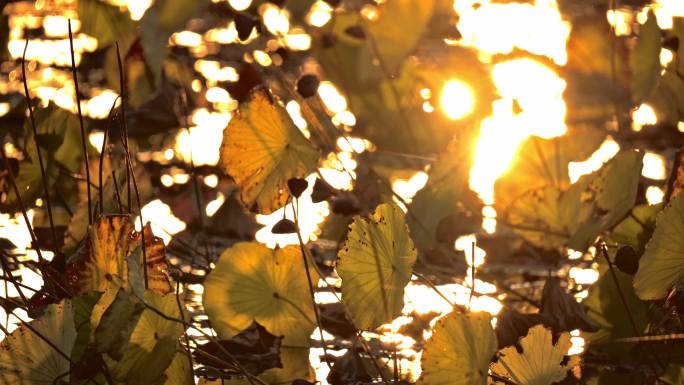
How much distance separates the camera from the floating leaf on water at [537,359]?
921 millimetres

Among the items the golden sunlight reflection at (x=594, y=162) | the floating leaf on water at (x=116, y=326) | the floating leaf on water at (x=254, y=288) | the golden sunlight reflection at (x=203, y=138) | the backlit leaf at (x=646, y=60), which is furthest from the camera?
the golden sunlight reflection at (x=203, y=138)

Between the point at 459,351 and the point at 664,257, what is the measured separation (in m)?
0.19

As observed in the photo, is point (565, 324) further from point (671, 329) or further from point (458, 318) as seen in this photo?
point (458, 318)

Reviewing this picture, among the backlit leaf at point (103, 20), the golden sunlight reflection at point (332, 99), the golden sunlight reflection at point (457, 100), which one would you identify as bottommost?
the golden sunlight reflection at point (457, 100)

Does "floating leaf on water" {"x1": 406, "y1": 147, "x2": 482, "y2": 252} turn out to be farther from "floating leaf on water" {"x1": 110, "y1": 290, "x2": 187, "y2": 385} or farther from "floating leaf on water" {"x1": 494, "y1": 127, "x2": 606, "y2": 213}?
"floating leaf on water" {"x1": 110, "y1": 290, "x2": 187, "y2": 385}

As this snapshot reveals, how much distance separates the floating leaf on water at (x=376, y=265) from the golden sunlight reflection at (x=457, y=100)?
0.70 m

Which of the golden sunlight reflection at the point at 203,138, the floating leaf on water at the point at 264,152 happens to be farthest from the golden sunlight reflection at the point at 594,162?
the floating leaf on water at the point at 264,152

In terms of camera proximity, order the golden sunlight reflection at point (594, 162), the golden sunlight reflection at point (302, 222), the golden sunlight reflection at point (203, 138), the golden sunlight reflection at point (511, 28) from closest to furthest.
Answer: the golden sunlight reflection at point (302, 222)
the golden sunlight reflection at point (594, 162)
the golden sunlight reflection at point (203, 138)
the golden sunlight reflection at point (511, 28)

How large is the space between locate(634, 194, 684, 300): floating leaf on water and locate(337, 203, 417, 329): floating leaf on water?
19 cm

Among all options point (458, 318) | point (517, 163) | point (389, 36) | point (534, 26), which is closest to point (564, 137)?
point (517, 163)

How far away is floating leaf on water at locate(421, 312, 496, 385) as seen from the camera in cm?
91

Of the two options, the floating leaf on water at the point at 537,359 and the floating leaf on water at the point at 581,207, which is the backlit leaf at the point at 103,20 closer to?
the floating leaf on water at the point at 581,207

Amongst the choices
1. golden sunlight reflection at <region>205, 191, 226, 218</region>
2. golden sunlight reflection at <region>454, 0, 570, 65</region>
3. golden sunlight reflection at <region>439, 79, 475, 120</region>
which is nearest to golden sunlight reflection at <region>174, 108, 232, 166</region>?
golden sunlight reflection at <region>205, 191, 226, 218</region>

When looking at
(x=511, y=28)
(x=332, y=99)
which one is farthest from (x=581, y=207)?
(x=511, y=28)
